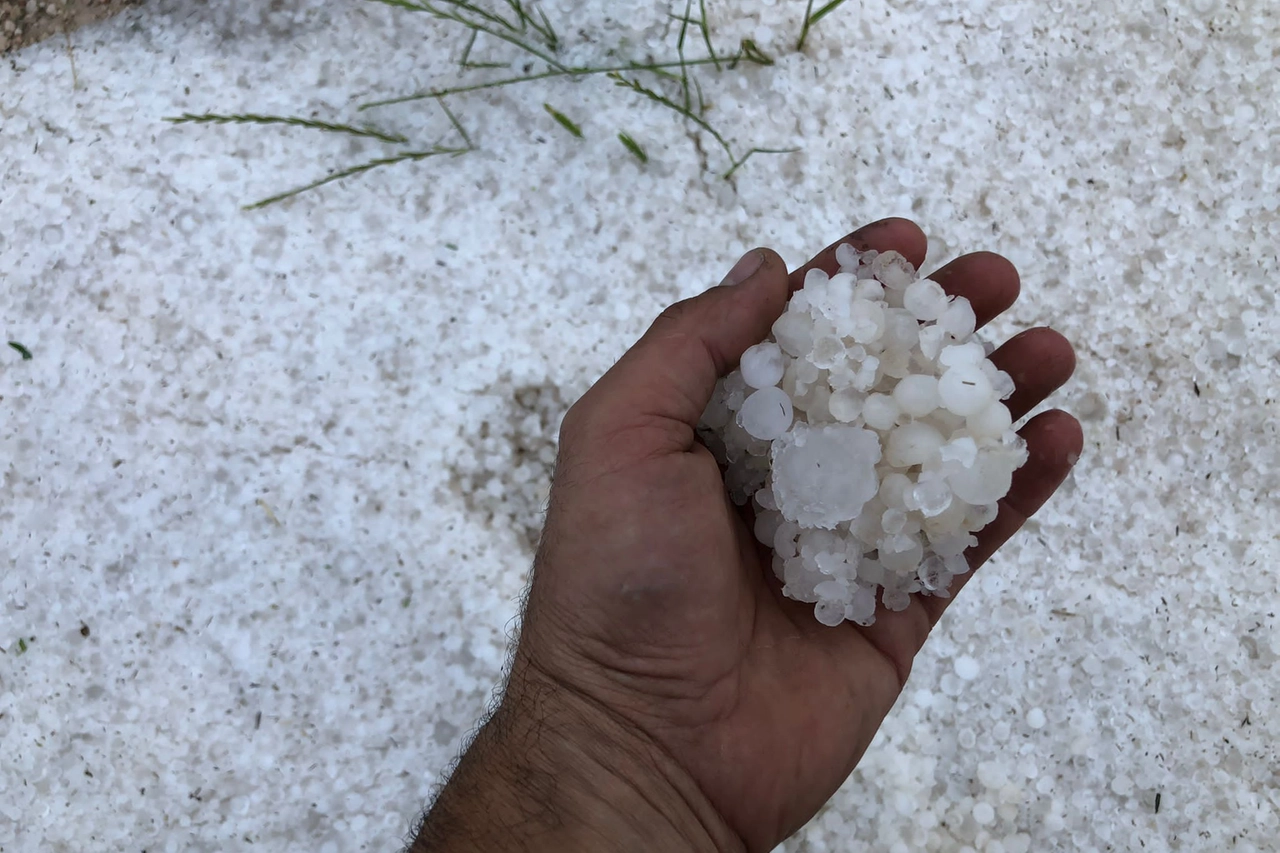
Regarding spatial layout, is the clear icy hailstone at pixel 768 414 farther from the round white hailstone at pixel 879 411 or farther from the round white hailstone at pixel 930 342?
the round white hailstone at pixel 930 342

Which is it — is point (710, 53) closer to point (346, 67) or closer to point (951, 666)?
point (346, 67)

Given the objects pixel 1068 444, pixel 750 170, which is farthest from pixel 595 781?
pixel 750 170

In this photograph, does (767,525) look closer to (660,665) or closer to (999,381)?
(660,665)

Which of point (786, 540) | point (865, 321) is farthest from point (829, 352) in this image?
point (786, 540)

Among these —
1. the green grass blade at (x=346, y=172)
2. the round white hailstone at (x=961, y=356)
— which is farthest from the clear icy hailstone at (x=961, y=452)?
the green grass blade at (x=346, y=172)

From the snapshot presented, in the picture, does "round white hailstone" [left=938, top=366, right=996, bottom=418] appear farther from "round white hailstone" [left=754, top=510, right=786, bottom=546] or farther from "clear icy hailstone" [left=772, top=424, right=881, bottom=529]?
"round white hailstone" [left=754, top=510, right=786, bottom=546]

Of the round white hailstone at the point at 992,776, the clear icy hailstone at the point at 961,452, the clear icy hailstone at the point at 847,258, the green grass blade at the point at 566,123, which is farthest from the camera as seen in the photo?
the green grass blade at the point at 566,123
